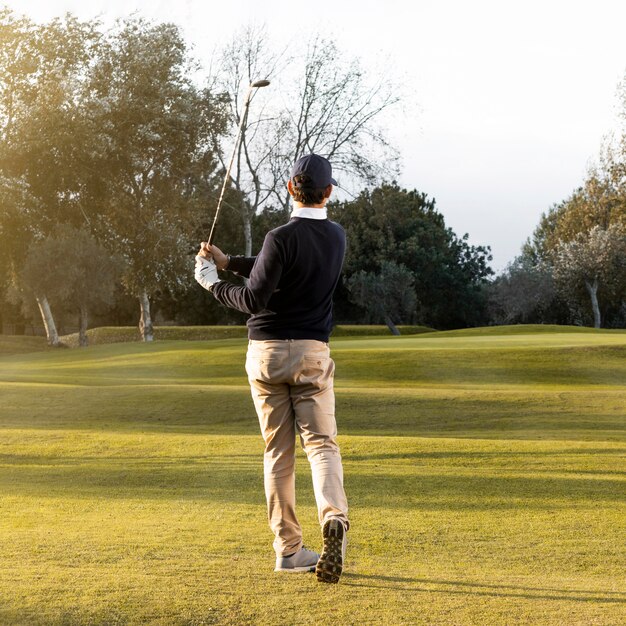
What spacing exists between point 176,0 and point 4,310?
57087mm

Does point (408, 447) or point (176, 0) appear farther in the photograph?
point (176, 0)

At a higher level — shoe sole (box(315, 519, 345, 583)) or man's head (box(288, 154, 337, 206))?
man's head (box(288, 154, 337, 206))

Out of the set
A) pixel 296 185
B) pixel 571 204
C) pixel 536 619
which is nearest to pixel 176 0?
pixel 296 185

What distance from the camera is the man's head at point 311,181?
224 inches

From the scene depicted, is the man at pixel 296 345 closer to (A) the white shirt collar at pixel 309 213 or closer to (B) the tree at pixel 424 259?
(A) the white shirt collar at pixel 309 213

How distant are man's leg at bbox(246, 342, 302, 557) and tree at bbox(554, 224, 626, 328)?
60648 millimetres

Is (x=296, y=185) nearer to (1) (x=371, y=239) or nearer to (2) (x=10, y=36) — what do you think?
(2) (x=10, y=36)

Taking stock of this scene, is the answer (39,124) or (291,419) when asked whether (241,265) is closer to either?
Answer: (291,419)

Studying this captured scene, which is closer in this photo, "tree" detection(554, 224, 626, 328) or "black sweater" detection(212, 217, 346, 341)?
"black sweater" detection(212, 217, 346, 341)

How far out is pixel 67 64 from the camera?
132 feet

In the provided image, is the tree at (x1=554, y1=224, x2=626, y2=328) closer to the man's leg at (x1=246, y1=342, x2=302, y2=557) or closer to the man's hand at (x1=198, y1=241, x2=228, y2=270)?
the man's hand at (x1=198, y1=241, x2=228, y2=270)

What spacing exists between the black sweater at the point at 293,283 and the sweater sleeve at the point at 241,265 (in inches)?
15.4

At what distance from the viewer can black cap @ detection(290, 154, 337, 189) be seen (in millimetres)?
5699

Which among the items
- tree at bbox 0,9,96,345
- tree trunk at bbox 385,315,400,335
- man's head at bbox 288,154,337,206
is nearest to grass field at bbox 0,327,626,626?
man's head at bbox 288,154,337,206
